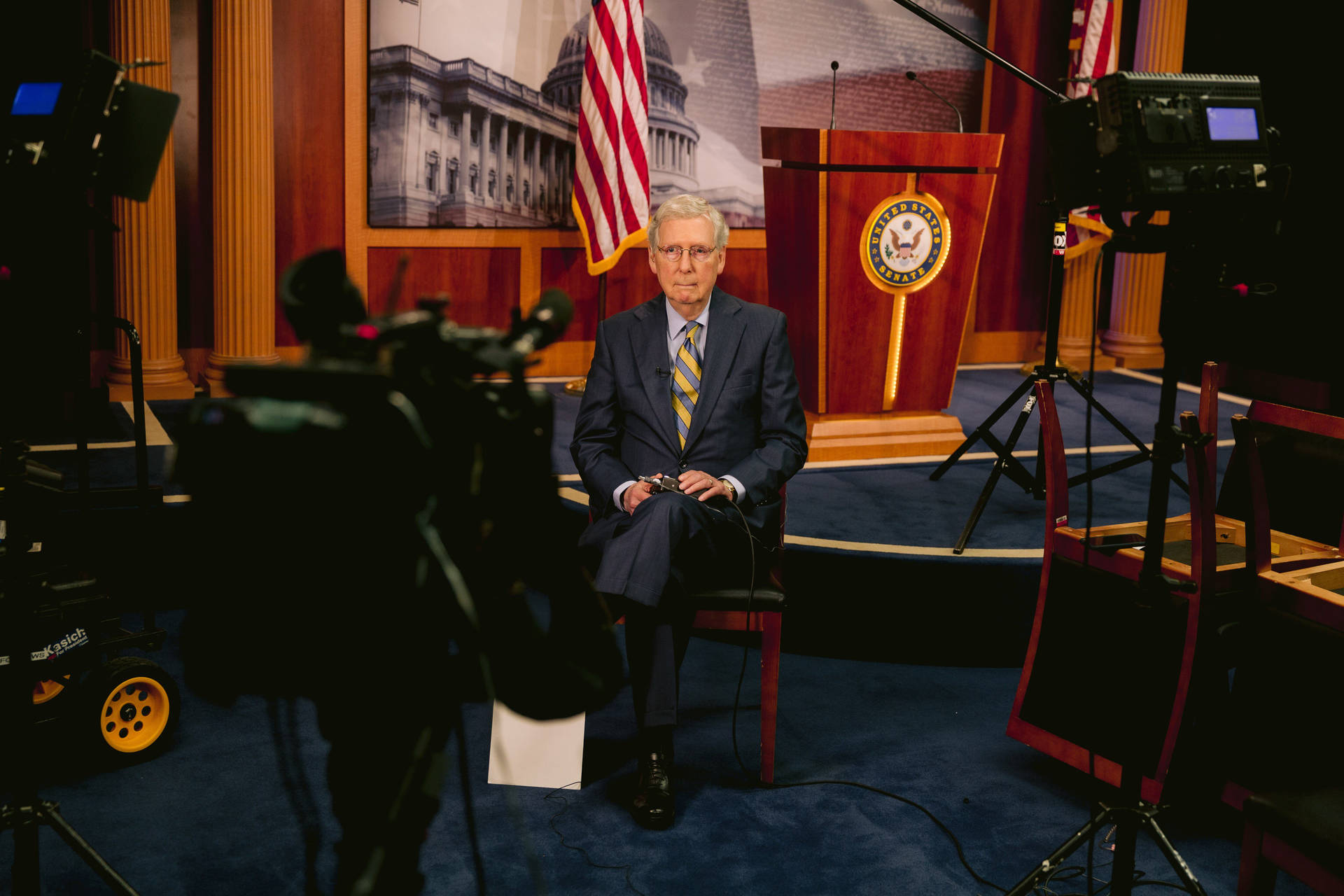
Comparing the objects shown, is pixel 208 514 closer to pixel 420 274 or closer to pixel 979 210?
pixel 979 210

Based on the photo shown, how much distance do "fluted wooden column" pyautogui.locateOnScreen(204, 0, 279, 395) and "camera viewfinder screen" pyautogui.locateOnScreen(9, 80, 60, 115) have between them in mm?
3109

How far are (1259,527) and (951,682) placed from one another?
1.26 metres

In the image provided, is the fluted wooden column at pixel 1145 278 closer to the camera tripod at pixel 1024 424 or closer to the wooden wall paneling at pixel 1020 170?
the wooden wall paneling at pixel 1020 170

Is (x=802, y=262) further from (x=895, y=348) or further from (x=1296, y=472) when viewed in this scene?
(x=1296, y=472)

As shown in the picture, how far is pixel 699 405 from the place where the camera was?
2.99 meters

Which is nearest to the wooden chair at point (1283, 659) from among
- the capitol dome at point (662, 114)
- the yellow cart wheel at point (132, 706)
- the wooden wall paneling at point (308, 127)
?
the yellow cart wheel at point (132, 706)

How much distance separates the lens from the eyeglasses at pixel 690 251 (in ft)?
9.71

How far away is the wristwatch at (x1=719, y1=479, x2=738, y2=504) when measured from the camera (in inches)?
112

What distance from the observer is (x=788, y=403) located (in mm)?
2994

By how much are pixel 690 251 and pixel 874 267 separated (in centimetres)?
161

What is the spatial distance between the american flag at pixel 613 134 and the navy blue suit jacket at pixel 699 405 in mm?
2548

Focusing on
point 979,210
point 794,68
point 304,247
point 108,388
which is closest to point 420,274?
point 304,247

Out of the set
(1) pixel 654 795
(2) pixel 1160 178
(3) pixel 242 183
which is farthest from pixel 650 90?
(2) pixel 1160 178

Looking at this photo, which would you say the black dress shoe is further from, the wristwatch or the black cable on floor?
the wristwatch
